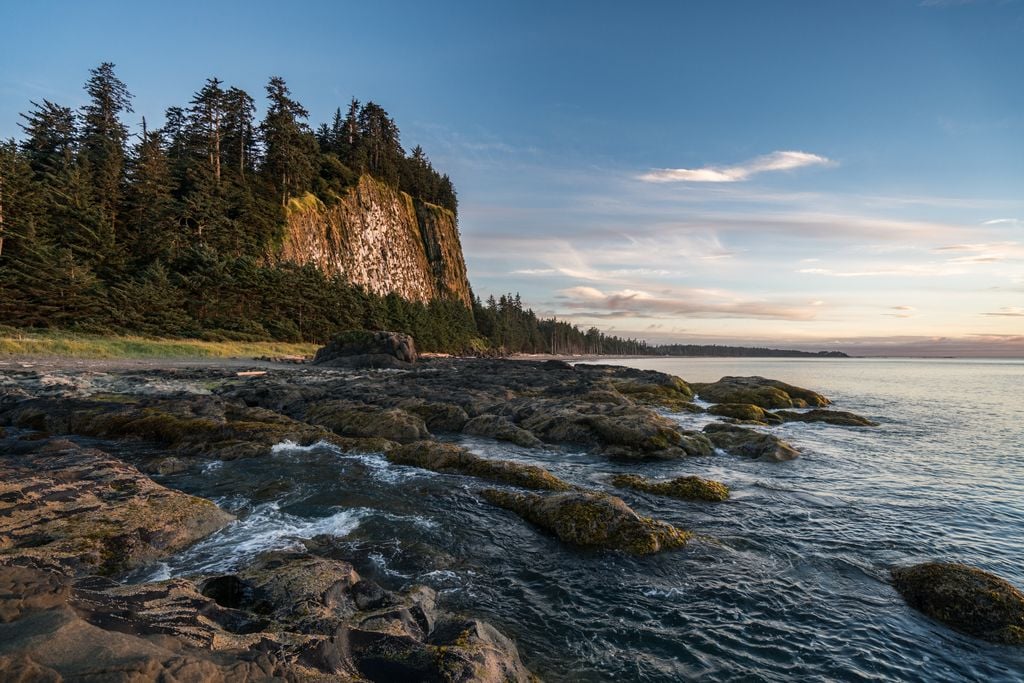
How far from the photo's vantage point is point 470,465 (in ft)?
45.3

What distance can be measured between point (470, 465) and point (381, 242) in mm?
99778

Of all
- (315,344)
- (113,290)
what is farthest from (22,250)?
(315,344)

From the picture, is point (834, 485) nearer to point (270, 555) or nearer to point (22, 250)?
point (270, 555)

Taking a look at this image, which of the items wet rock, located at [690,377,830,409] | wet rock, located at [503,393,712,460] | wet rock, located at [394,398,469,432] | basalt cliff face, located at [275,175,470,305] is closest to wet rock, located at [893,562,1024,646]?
wet rock, located at [503,393,712,460]

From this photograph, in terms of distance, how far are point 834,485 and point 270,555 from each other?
1662cm

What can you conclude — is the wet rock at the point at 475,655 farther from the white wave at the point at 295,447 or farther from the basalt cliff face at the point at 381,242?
the basalt cliff face at the point at 381,242

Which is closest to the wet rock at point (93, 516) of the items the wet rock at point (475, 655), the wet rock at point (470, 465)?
the wet rock at point (475, 655)

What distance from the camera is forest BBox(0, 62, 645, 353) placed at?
43.0 meters

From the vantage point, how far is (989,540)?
1098 centimetres

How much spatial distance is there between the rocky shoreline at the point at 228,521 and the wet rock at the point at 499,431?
0.09m

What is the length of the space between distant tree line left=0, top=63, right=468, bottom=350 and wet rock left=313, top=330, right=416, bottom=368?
9.55 m

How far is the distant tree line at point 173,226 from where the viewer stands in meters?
→ 43.1

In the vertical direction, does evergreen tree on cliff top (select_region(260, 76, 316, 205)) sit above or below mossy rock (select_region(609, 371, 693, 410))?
above

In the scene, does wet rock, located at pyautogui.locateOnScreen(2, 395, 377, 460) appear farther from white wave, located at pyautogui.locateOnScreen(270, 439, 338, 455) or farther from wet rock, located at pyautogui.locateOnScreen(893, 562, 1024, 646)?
wet rock, located at pyautogui.locateOnScreen(893, 562, 1024, 646)
